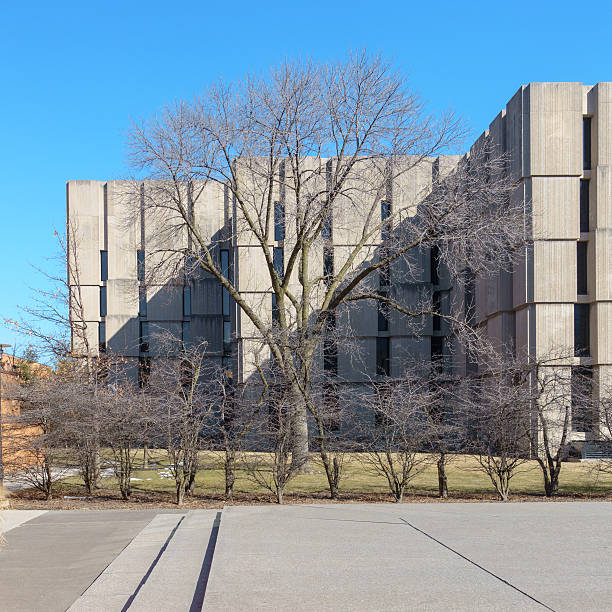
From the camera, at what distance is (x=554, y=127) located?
3077cm

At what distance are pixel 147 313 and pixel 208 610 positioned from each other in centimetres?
4378

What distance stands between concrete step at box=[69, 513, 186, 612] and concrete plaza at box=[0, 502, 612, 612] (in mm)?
17

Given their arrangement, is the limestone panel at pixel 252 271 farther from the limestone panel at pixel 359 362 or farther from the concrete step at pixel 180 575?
the concrete step at pixel 180 575

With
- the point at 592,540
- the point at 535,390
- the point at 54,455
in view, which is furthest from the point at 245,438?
the point at 592,540

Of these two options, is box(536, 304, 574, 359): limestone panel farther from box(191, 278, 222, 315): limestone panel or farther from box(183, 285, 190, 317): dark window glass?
box(183, 285, 190, 317): dark window glass

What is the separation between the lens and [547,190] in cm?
3061

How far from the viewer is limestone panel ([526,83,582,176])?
101 ft

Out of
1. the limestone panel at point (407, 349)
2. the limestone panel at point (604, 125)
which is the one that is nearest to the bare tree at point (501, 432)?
the limestone panel at point (604, 125)

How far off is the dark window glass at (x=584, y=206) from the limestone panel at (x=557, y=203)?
84 centimetres

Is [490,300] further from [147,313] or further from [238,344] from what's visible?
[147,313]

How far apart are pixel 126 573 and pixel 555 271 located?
2594cm

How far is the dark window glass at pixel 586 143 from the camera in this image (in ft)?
103

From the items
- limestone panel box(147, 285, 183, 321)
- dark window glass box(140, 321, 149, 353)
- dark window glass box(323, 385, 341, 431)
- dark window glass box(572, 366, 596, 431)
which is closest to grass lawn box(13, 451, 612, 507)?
dark window glass box(323, 385, 341, 431)

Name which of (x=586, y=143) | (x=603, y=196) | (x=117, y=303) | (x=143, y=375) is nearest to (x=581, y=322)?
(x=603, y=196)
